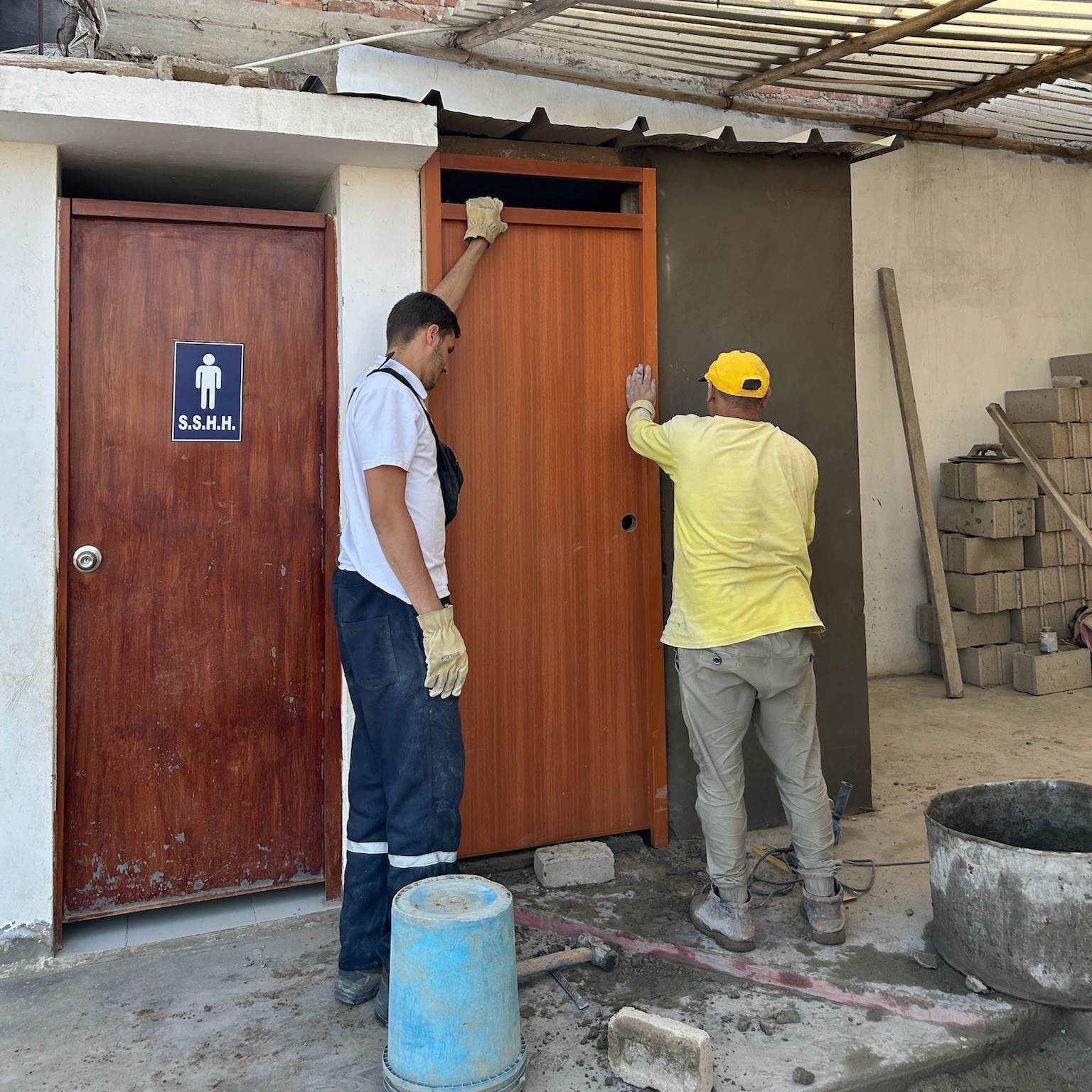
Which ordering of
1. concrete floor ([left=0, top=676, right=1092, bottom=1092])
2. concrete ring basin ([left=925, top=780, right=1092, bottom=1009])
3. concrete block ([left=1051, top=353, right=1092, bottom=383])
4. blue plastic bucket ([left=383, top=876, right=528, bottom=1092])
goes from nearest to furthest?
blue plastic bucket ([left=383, top=876, right=528, bottom=1092])
concrete floor ([left=0, top=676, right=1092, bottom=1092])
concrete ring basin ([left=925, top=780, right=1092, bottom=1009])
concrete block ([left=1051, top=353, right=1092, bottom=383])

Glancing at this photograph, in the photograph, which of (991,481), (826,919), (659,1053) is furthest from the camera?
(991,481)

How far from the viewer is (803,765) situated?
11.1ft

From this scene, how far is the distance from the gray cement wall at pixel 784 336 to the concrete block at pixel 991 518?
2934mm

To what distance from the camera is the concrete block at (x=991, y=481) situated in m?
6.86

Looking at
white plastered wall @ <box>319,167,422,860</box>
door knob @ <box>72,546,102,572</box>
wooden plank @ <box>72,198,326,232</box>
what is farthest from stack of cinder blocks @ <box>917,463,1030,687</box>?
A: door knob @ <box>72,546,102,572</box>

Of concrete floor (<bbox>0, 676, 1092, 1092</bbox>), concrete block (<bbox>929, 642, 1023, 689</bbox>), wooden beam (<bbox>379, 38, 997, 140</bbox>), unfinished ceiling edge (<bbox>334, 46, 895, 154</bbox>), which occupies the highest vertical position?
wooden beam (<bbox>379, 38, 997, 140</bbox>)

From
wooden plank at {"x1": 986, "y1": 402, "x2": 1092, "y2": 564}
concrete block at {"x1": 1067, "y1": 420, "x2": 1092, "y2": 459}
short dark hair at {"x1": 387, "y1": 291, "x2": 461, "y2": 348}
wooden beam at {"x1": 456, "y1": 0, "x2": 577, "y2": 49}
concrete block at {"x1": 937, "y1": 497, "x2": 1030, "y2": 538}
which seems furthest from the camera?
concrete block at {"x1": 1067, "y1": 420, "x2": 1092, "y2": 459}

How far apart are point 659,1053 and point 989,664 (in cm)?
523

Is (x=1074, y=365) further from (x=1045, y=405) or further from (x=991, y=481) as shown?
(x=991, y=481)

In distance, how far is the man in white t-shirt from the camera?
284cm

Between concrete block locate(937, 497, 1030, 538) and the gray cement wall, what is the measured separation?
2.93 meters

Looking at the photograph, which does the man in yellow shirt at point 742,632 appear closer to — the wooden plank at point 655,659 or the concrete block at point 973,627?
the wooden plank at point 655,659

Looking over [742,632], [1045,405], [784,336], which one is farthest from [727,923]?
[1045,405]

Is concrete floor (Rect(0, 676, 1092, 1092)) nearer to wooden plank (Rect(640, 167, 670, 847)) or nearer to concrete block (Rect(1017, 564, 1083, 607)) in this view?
wooden plank (Rect(640, 167, 670, 847))
